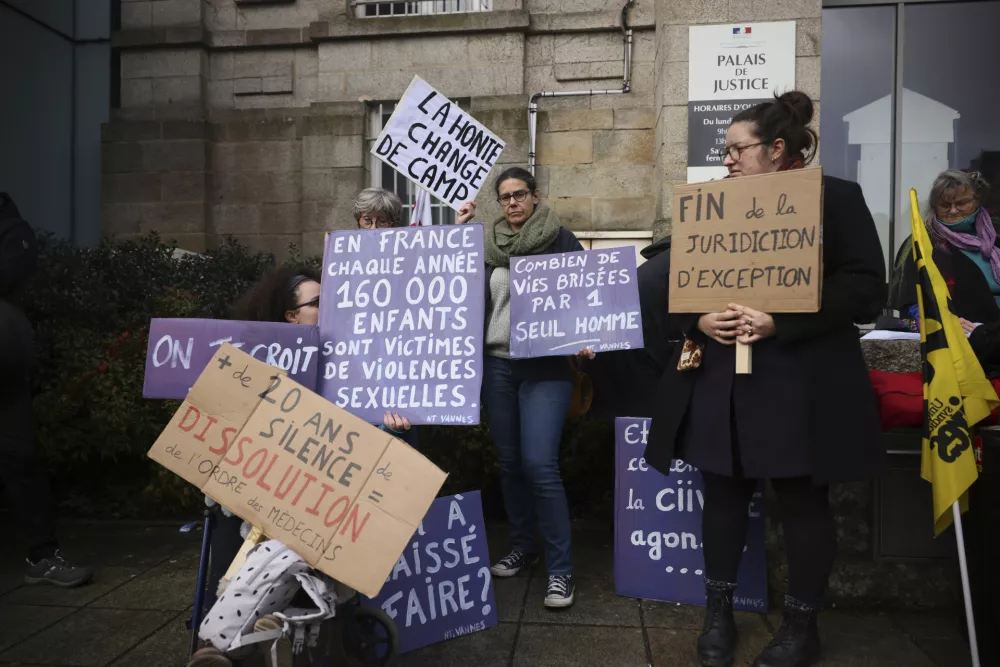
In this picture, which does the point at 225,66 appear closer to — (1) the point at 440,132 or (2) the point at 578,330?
(1) the point at 440,132

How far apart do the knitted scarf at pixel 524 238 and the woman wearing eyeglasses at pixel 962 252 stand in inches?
63.7

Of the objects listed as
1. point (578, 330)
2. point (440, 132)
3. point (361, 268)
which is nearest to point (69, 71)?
point (440, 132)

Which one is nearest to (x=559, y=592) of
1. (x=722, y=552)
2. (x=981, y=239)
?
(x=722, y=552)

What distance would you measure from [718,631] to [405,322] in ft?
5.55

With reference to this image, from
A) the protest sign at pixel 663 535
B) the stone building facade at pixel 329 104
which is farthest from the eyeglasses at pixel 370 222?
the stone building facade at pixel 329 104

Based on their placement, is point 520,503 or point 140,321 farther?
point 140,321

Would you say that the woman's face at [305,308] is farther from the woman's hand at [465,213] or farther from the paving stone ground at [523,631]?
the paving stone ground at [523,631]

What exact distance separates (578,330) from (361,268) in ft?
3.16

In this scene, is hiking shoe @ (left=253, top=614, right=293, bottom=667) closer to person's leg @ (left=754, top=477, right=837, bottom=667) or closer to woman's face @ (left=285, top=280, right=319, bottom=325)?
woman's face @ (left=285, top=280, right=319, bottom=325)

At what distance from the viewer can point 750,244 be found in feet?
8.83

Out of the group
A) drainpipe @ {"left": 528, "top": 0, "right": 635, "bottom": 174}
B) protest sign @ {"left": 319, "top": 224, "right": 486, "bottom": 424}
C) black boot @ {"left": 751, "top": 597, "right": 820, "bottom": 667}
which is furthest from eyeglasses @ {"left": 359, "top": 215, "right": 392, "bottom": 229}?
drainpipe @ {"left": 528, "top": 0, "right": 635, "bottom": 174}

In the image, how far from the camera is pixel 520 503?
12.4 feet

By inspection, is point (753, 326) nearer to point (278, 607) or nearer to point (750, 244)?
point (750, 244)

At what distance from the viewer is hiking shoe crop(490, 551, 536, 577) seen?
3781 millimetres
